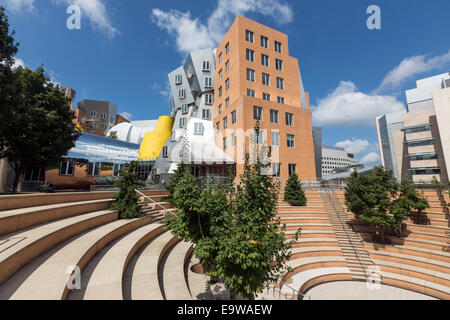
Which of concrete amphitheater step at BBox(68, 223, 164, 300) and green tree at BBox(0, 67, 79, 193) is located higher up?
green tree at BBox(0, 67, 79, 193)

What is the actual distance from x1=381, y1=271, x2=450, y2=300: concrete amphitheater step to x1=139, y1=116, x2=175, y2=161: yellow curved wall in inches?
1600

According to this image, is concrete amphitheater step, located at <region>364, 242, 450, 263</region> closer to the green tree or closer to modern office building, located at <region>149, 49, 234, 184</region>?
modern office building, located at <region>149, 49, 234, 184</region>

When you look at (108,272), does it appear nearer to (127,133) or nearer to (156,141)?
(156,141)

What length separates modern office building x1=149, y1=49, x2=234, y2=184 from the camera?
1044 inches

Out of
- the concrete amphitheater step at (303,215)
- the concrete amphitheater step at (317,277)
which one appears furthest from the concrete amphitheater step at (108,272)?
the concrete amphitheater step at (303,215)

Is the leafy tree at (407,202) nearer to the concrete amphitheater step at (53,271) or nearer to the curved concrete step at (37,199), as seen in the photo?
the concrete amphitheater step at (53,271)

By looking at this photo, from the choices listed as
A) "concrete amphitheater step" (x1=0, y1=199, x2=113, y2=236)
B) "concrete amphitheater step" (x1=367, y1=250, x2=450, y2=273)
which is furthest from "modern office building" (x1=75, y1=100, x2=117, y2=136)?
"concrete amphitheater step" (x1=367, y1=250, x2=450, y2=273)

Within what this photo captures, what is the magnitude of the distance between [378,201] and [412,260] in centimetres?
407

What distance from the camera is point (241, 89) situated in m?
26.5

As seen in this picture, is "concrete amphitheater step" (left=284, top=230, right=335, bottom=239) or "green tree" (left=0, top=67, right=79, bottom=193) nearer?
"green tree" (left=0, top=67, right=79, bottom=193)

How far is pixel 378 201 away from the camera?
48.2 ft

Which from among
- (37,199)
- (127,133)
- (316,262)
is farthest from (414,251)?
(127,133)

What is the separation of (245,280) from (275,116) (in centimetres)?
2371
